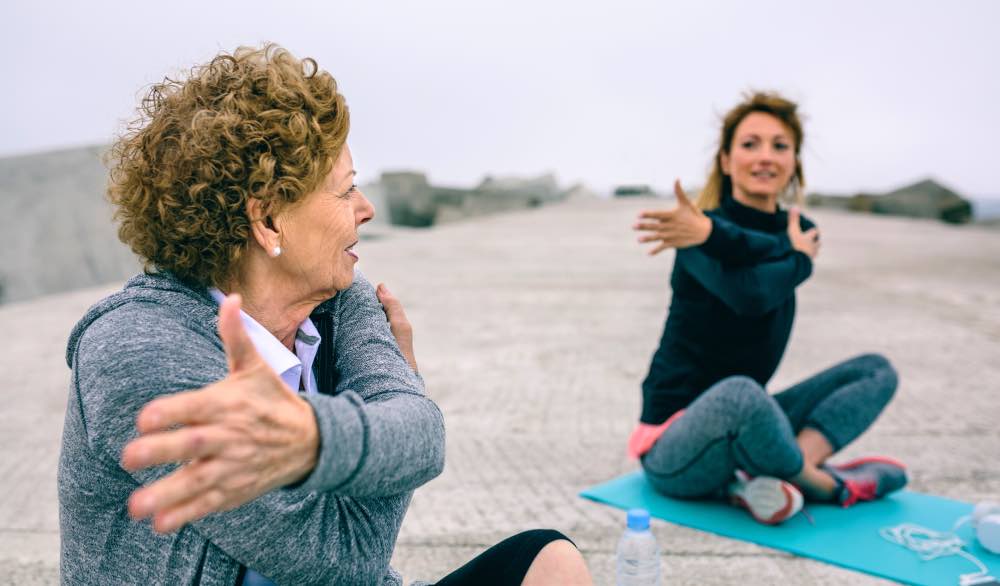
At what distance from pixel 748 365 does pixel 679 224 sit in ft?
2.24

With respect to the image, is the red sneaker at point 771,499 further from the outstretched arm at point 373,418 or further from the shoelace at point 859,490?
the outstretched arm at point 373,418

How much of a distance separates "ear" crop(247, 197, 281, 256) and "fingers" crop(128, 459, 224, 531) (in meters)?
0.63

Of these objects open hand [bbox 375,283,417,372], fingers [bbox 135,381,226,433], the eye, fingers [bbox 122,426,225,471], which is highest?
the eye

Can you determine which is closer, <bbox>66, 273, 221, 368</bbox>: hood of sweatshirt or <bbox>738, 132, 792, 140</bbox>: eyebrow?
<bbox>66, 273, 221, 368</bbox>: hood of sweatshirt

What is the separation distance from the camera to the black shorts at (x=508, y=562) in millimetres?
1666

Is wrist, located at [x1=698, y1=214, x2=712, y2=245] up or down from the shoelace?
up

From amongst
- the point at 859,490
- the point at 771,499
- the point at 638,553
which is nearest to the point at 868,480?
the point at 859,490

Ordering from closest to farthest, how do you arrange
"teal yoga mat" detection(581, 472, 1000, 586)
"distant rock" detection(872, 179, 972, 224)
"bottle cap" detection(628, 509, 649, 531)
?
"bottle cap" detection(628, 509, 649, 531)
"teal yoga mat" detection(581, 472, 1000, 586)
"distant rock" detection(872, 179, 972, 224)

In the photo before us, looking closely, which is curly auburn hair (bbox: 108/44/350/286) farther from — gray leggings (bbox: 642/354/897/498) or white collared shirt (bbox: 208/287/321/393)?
gray leggings (bbox: 642/354/897/498)

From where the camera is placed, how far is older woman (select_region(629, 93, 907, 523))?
124 inches

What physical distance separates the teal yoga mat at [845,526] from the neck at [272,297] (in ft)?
6.47

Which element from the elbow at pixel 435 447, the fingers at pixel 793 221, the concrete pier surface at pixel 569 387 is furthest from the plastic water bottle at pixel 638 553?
the fingers at pixel 793 221

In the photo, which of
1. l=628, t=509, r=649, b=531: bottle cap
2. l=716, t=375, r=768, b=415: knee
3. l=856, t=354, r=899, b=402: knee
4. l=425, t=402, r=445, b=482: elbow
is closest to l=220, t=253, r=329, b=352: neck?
l=425, t=402, r=445, b=482: elbow

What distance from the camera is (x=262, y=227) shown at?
1.63 m
